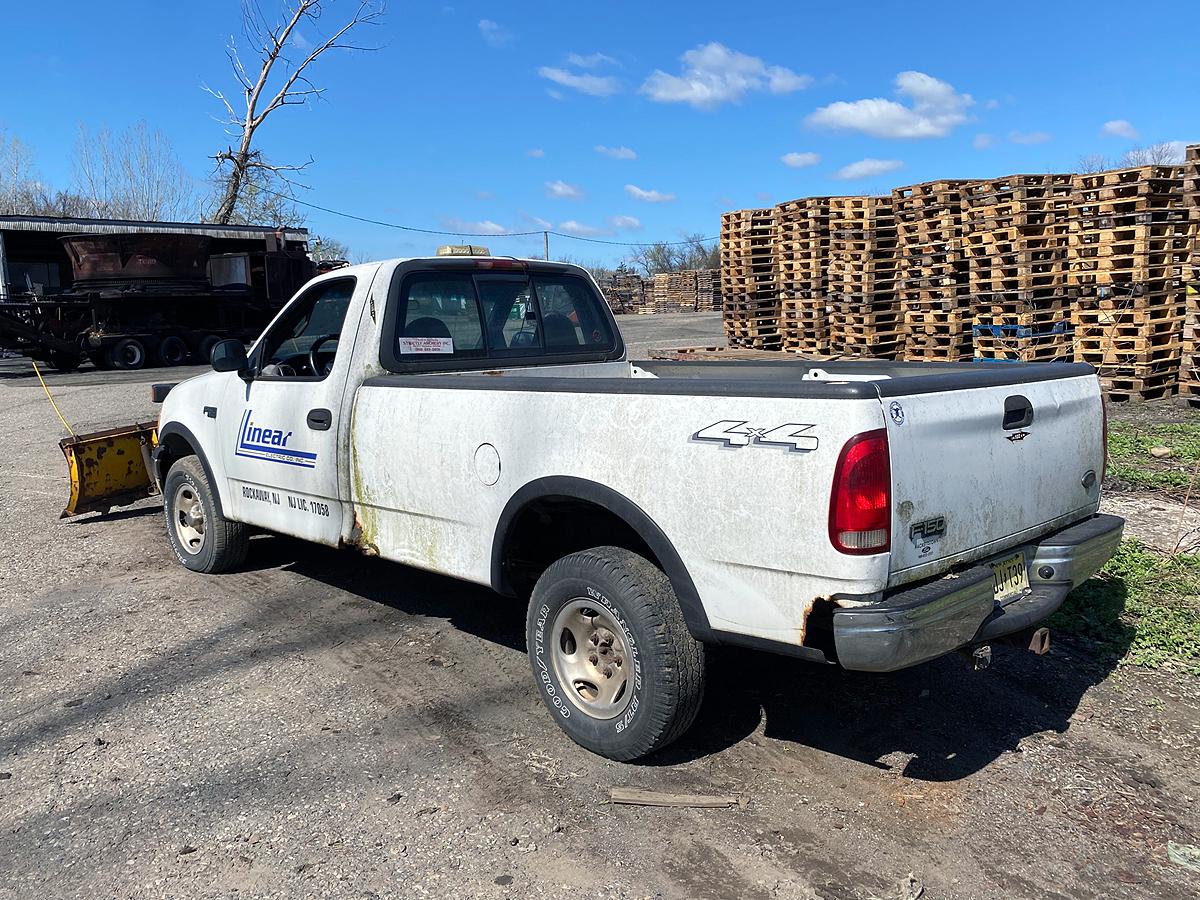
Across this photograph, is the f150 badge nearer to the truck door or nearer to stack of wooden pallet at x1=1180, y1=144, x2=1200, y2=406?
the truck door

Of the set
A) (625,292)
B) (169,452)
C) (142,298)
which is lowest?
(169,452)

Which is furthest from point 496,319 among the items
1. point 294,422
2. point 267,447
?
point 267,447

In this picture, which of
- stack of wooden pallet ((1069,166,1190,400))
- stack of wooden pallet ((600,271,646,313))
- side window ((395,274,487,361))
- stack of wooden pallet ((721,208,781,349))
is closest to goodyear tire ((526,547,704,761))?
side window ((395,274,487,361))

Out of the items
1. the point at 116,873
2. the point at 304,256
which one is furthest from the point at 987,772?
the point at 304,256

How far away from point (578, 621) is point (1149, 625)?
3.12 m

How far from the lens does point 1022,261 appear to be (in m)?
12.8

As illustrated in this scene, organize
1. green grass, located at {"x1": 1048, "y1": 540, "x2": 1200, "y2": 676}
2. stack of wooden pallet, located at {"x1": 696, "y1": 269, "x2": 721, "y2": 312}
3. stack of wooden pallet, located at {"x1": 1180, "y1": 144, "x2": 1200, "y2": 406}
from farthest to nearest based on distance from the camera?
stack of wooden pallet, located at {"x1": 696, "y1": 269, "x2": 721, "y2": 312} → stack of wooden pallet, located at {"x1": 1180, "y1": 144, "x2": 1200, "y2": 406} → green grass, located at {"x1": 1048, "y1": 540, "x2": 1200, "y2": 676}

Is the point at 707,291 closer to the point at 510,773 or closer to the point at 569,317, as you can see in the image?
the point at 569,317

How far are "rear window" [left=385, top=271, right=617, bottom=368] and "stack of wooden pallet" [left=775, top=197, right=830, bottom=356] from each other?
11.6m

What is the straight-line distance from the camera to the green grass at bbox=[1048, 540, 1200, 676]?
4.68 m

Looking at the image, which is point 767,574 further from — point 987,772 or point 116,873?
point 116,873

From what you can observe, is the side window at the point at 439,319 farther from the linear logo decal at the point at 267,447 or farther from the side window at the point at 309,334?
the linear logo decal at the point at 267,447

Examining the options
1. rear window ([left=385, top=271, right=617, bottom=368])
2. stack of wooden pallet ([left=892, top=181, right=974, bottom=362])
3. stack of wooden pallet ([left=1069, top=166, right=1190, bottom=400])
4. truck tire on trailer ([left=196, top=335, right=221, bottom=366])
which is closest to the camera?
rear window ([left=385, top=271, right=617, bottom=368])

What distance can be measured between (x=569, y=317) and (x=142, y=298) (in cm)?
2133
